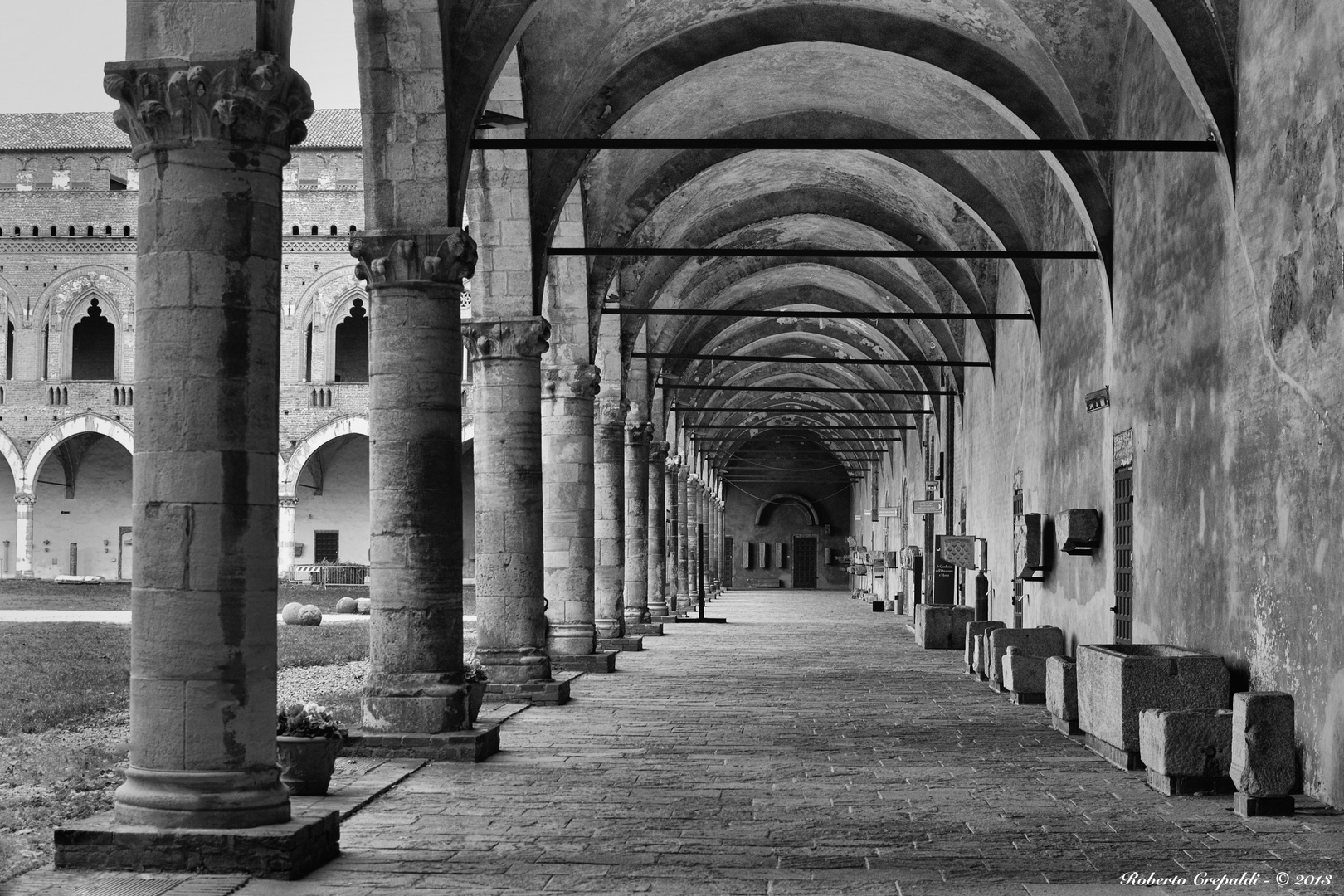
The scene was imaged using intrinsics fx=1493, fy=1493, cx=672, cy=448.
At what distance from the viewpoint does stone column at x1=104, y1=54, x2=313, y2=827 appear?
6.18 meters

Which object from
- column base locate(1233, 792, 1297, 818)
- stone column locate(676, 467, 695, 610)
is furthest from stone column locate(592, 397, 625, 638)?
stone column locate(676, 467, 695, 610)

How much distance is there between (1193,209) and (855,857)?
6153 mm

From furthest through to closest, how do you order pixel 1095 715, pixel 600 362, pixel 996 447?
pixel 600 362, pixel 996 447, pixel 1095 715

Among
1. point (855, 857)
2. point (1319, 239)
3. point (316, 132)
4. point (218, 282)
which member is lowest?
point (855, 857)

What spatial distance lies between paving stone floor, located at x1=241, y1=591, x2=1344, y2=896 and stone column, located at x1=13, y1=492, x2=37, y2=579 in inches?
1378

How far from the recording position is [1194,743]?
8.55 metres

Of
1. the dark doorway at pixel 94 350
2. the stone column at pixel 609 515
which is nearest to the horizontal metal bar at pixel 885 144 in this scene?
the stone column at pixel 609 515

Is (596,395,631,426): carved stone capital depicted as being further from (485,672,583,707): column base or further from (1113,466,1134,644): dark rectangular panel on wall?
(1113,466,1134,644): dark rectangular panel on wall

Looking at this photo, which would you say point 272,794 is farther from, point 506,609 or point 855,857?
point 506,609

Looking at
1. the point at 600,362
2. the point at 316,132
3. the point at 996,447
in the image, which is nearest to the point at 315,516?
the point at 316,132

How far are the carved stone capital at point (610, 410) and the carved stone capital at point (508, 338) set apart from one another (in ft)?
30.5

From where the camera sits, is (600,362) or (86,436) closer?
(600,362)

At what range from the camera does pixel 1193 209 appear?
10836 mm

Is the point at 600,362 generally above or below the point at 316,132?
below
